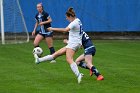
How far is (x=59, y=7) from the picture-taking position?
3006cm

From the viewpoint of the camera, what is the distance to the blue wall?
30.0 m

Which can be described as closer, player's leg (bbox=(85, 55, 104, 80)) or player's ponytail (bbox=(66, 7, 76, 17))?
player's ponytail (bbox=(66, 7, 76, 17))

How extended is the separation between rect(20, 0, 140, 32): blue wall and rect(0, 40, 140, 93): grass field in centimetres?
868

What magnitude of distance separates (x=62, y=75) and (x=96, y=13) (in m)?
16.3

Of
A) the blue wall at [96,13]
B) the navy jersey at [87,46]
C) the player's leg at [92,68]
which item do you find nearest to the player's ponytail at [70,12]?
the navy jersey at [87,46]

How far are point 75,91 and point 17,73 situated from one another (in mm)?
3752

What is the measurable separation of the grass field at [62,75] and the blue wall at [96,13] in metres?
8.68

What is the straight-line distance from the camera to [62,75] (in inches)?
563

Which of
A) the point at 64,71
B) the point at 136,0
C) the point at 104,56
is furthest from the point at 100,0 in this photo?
the point at 64,71

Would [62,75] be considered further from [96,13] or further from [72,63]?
[96,13]

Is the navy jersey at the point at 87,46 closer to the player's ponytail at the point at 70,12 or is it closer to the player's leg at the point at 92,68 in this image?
the player's leg at the point at 92,68

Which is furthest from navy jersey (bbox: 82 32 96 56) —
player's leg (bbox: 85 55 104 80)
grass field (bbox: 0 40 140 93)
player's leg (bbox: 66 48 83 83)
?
grass field (bbox: 0 40 140 93)

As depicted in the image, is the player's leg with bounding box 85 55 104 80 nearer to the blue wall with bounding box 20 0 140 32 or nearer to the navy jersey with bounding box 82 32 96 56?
the navy jersey with bounding box 82 32 96 56

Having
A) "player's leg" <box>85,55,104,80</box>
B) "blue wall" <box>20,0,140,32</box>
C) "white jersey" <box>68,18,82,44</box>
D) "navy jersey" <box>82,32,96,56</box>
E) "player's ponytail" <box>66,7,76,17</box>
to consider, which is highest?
"player's ponytail" <box>66,7,76,17</box>
